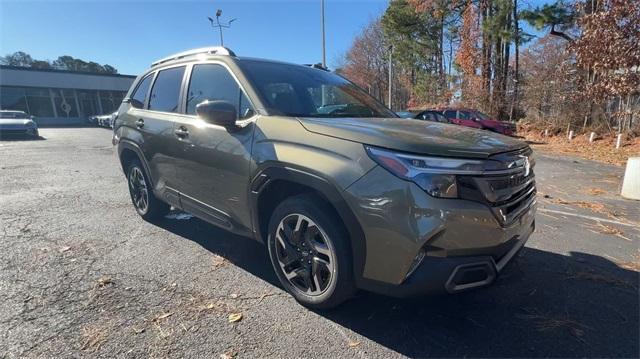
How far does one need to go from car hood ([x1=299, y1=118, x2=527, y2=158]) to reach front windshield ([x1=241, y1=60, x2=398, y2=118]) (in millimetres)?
375

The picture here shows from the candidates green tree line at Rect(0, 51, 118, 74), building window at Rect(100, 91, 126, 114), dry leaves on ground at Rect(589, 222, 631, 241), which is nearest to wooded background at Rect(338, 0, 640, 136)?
dry leaves on ground at Rect(589, 222, 631, 241)

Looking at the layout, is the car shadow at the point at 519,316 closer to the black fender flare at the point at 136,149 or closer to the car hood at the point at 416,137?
the car hood at the point at 416,137

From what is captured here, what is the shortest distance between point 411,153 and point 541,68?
23.6 m

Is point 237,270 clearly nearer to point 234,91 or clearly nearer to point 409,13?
point 234,91

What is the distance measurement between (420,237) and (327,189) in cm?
64

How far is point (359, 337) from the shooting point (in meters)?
2.42

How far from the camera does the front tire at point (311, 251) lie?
2.39 metres

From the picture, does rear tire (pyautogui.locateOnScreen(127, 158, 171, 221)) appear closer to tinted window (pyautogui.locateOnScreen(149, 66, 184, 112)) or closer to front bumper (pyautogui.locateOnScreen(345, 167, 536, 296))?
tinted window (pyautogui.locateOnScreen(149, 66, 184, 112))

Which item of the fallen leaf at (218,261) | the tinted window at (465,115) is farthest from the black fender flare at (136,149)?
the tinted window at (465,115)

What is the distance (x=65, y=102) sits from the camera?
38.0 m

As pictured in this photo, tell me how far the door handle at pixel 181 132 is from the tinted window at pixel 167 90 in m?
0.30

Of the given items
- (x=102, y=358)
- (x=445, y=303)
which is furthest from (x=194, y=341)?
(x=445, y=303)

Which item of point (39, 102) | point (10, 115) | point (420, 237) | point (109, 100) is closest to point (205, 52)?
point (420, 237)

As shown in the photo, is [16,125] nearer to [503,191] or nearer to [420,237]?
[420,237]
